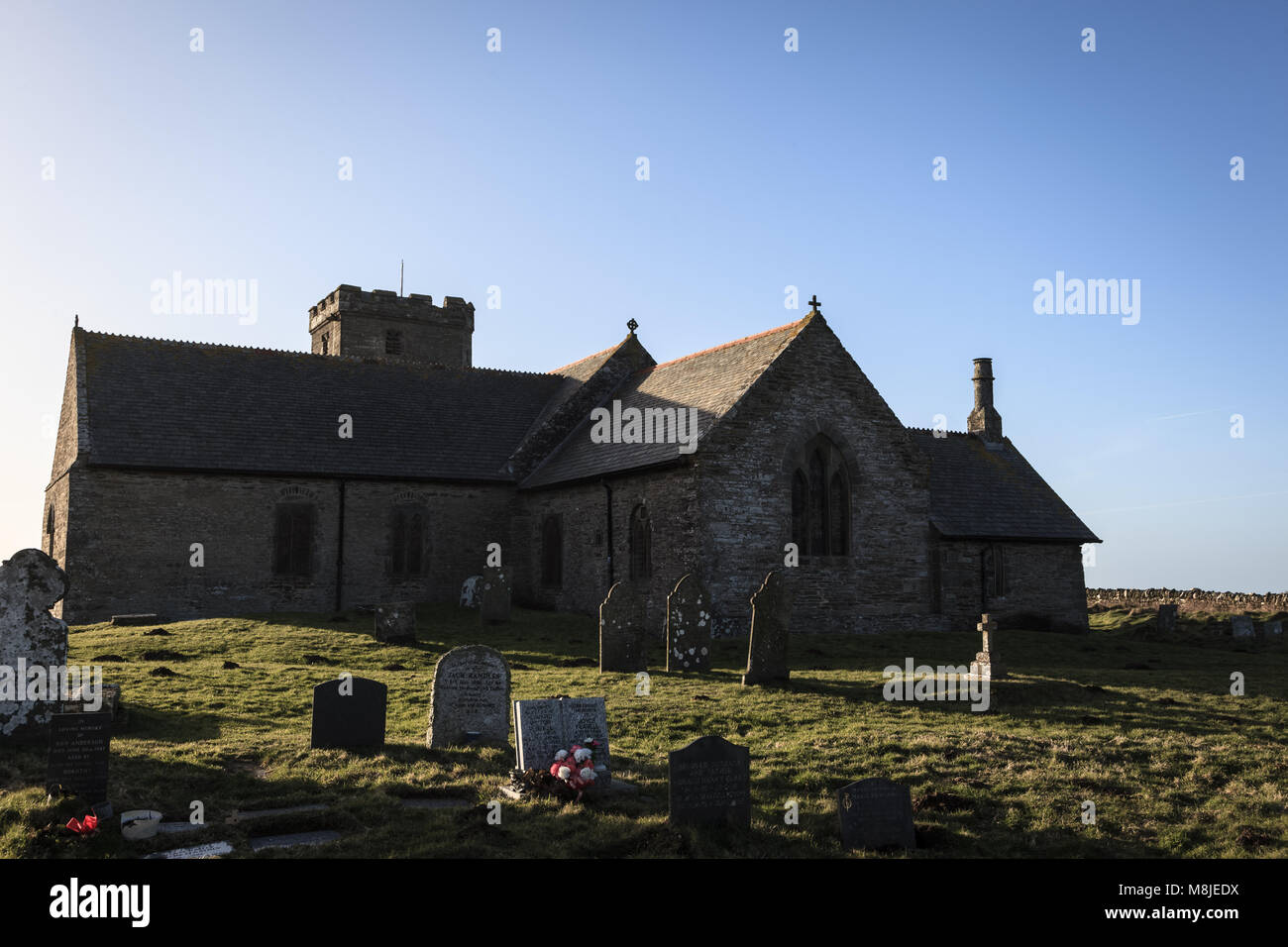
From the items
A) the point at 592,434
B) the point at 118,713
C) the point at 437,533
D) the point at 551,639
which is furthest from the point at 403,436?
the point at 118,713

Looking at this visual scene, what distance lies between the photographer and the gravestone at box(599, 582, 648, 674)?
18125mm

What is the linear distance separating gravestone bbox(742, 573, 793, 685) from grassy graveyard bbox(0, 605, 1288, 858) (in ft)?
1.58

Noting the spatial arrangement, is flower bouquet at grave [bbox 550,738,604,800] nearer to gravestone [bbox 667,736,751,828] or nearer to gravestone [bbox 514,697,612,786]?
gravestone [bbox 514,697,612,786]

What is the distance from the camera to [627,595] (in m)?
18.5

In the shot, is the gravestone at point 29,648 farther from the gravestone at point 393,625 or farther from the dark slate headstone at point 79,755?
the gravestone at point 393,625

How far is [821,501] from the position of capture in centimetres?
2491

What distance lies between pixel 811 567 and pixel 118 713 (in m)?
16.2

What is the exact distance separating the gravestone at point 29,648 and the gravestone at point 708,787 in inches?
312

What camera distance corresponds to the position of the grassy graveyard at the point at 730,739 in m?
8.50

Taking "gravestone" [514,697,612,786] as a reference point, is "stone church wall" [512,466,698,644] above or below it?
above

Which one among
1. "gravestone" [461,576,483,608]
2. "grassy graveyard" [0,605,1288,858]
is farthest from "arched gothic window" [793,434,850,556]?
"gravestone" [461,576,483,608]
